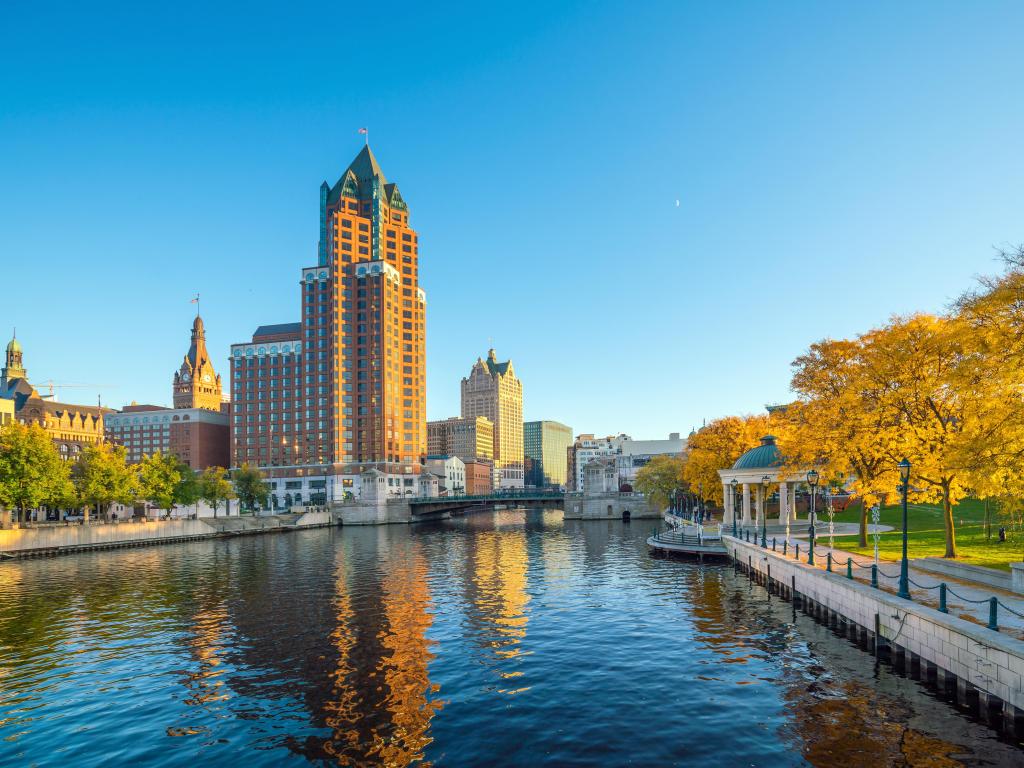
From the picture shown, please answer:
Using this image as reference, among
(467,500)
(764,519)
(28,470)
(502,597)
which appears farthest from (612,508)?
(28,470)

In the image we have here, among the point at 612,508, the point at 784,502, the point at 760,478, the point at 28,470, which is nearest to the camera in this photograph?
the point at 760,478

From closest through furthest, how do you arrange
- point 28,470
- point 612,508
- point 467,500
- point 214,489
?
1. point 28,470
2. point 214,489
3. point 612,508
4. point 467,500

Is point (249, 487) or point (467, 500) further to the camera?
point (467, 500)

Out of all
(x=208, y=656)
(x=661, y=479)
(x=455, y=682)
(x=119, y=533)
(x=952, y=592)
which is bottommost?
(x=119, y=533)

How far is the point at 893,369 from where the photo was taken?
1666 inches

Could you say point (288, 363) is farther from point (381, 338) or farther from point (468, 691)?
point (468, 691)

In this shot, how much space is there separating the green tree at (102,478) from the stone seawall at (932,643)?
94.6m

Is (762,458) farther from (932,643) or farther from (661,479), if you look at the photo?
(661,479)

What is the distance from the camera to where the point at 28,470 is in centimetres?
8319

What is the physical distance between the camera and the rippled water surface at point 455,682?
64.6ft

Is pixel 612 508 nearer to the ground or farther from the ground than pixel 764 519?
nearer to the ground

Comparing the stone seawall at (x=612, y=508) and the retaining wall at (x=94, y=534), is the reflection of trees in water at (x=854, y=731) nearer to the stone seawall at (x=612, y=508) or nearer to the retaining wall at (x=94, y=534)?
the retaining wall at (x=94, y=534)

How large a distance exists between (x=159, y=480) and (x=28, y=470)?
22119 millimetres

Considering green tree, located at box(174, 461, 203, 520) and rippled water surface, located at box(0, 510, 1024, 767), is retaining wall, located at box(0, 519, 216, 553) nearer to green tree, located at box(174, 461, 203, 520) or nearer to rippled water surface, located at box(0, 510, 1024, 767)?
green tree, located at box(174, 461, 203, 520)
